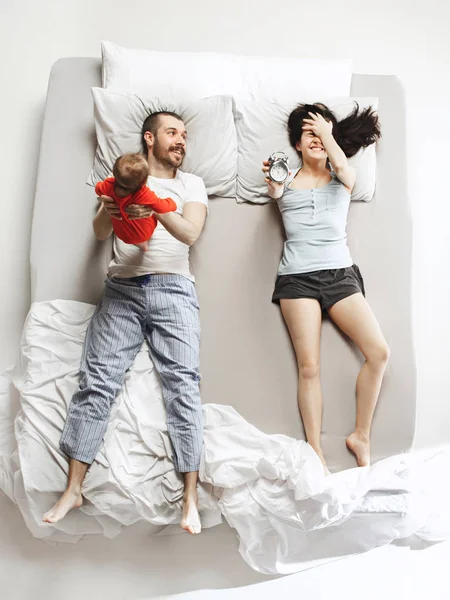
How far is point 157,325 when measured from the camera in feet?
5.56

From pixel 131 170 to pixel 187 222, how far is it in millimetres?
297

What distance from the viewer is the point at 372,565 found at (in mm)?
1729

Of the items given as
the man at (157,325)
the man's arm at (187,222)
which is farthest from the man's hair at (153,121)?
the man's arm at (187,222)

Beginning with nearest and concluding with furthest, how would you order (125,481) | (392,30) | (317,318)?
(125,481) < (317,318) < (392,30)

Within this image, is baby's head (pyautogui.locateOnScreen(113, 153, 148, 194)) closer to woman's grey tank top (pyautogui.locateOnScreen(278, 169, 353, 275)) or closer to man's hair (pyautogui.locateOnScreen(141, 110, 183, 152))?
man's hair (pyautogui.locateOnScreen(141, 110, 183, 152))

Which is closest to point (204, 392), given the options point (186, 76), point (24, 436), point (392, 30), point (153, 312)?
point (153, 312)

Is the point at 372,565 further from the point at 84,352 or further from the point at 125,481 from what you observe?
the point at 84,352

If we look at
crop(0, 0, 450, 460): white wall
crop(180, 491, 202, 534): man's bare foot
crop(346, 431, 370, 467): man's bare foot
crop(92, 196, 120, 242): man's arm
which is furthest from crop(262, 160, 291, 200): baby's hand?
crop(180, 491, 202, 534): man's bare foot

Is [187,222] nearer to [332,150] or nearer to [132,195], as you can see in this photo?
[132,195]

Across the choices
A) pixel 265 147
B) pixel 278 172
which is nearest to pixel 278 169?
pixel 278 172

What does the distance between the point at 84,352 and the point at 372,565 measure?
1.09 metres

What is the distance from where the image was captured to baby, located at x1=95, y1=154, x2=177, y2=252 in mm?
1408

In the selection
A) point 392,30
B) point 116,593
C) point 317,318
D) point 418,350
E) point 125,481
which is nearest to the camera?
point 125,481

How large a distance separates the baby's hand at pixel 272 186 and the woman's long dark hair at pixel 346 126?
159 mm
